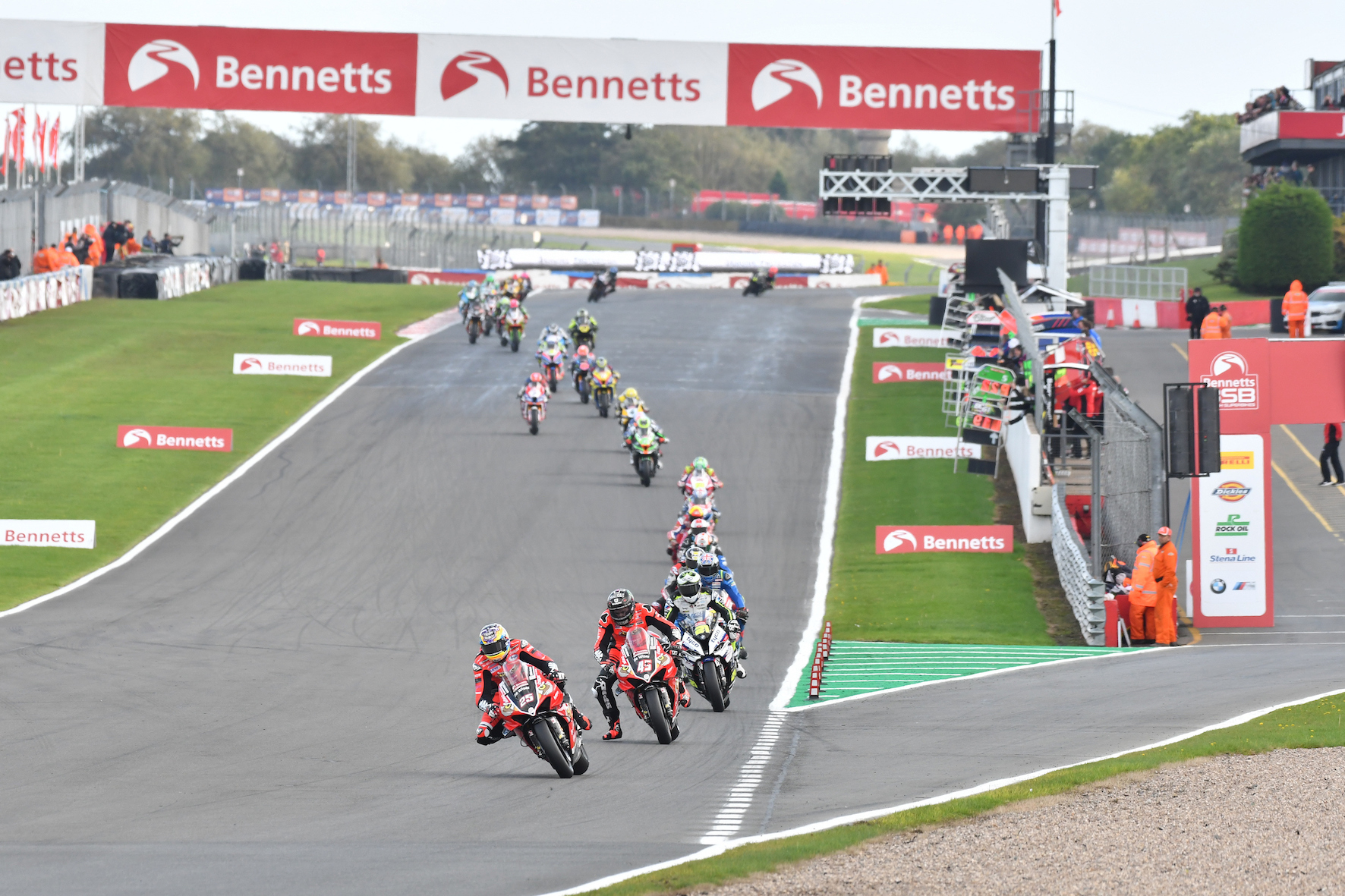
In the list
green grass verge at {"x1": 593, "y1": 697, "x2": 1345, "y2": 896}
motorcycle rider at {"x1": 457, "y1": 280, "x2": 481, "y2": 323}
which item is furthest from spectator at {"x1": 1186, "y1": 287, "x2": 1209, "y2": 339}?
green grass verge at {"x1": 593, "y1": 697, "x2": 1345, "y2": 896}

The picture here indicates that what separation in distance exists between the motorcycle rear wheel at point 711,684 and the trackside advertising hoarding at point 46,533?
14.0 meters

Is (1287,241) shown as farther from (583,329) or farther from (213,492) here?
(213,492)

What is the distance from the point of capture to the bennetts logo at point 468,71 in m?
39.3

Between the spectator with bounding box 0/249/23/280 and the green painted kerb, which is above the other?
the spectator with bounding box 0/249/23/280

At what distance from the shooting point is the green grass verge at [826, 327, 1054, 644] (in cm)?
2134

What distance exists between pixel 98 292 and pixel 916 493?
3223 centimetres

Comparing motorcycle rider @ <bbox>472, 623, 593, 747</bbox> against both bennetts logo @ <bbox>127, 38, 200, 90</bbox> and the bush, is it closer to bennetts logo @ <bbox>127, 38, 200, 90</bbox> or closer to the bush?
bennetts logo @ <bbox>127, 38, 200, 90</bbox>

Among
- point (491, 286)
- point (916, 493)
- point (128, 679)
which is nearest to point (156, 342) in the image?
point (491, 286)

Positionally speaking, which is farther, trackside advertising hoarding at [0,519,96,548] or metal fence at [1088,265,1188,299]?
metal fence at [1088,265,1188,299]

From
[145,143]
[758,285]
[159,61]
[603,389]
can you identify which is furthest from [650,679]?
[145,143]

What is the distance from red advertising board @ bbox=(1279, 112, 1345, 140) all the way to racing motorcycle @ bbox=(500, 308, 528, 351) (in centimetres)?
3568

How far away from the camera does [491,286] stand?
44.2m

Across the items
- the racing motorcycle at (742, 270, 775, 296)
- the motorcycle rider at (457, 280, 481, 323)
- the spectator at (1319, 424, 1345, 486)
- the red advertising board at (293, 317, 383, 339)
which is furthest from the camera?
the racing motorcycle at (742, 270, 775, 296)

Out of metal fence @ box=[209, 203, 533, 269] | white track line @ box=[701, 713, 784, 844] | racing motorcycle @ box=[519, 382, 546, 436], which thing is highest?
metal fence @ box=[209, 203, 533, 269]
